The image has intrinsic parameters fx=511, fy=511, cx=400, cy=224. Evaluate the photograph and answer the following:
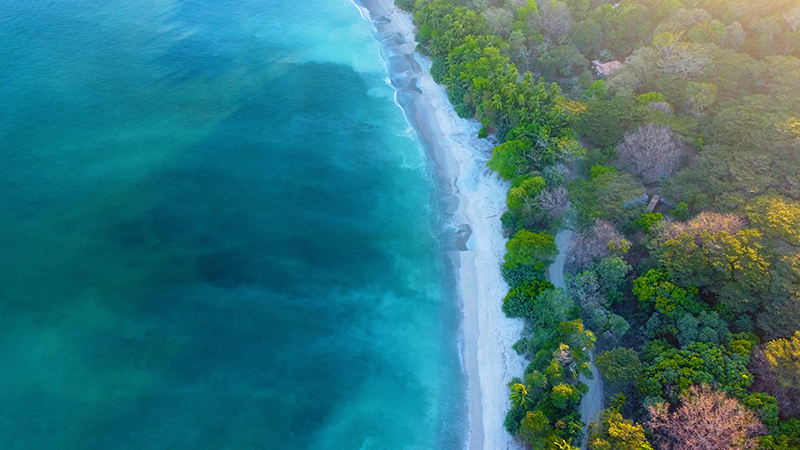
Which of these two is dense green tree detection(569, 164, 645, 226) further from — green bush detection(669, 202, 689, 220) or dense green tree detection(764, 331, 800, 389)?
dense green tree detection(764, 331, 800, 389)

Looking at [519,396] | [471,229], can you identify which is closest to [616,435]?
[519,396]

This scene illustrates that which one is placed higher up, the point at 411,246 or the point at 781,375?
the point at 781,375

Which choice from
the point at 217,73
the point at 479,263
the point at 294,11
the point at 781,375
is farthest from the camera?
the point at 294,11

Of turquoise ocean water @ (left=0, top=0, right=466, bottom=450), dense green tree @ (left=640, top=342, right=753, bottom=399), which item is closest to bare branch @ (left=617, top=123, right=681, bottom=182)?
dense green tree @ (left=640, top=342, right=753, bottom=399)

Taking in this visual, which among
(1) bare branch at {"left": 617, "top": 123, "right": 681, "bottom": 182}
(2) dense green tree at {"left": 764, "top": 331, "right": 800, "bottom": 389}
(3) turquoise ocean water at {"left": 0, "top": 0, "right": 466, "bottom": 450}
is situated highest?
(1) bare branch at {"left": 617, "top": 123, "right": 681, "bottom": 182}

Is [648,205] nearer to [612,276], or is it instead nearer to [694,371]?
[612,276]

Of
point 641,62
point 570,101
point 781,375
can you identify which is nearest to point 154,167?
point 570,101

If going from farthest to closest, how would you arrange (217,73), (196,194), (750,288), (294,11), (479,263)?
(294,11), (217,73), (196,194), (479,263), (750,288)

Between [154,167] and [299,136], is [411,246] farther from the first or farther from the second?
[154,167]
